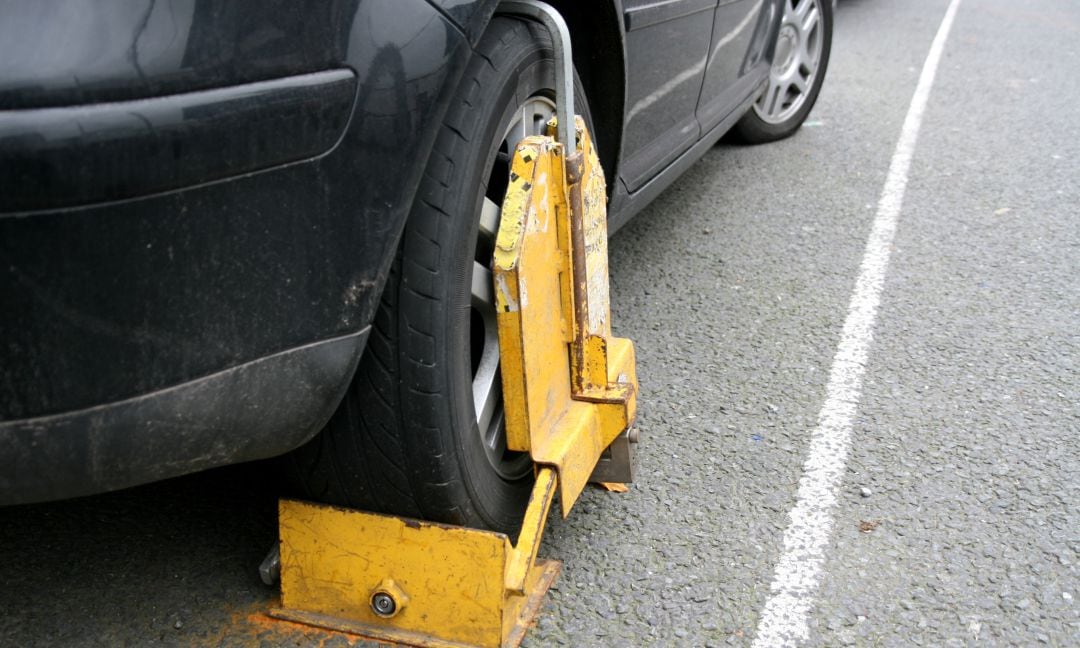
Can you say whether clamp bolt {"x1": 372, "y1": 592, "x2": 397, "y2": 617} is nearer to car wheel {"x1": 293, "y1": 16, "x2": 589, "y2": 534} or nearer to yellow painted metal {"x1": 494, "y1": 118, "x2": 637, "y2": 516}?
car wheel {"x1": 293, "y1": 16, "x2": 589, "y2": 534}

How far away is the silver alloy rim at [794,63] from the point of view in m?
5.32

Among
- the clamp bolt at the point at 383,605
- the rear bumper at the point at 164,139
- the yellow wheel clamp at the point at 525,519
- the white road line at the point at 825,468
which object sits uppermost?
the rear bumper at the point at 164,139

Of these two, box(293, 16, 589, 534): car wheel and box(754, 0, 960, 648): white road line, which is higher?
box(293, 16, 589, 534): car wheel

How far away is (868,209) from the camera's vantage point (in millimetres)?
4730

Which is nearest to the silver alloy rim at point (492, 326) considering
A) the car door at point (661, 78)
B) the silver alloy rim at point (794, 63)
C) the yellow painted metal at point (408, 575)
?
the yellow painted metal at point (408, 575)

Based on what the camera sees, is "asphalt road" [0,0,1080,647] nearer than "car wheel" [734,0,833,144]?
Yes

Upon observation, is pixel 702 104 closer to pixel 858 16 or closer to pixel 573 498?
pixel 573 498

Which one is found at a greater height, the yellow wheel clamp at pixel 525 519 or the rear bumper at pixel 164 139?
the rear bumper at pixel 164 139

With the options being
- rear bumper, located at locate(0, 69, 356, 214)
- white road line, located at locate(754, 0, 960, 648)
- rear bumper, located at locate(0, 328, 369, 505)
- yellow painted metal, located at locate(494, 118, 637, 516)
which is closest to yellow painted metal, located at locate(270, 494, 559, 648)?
yellow painted metal, located at locate(494, 118, 637, 516)

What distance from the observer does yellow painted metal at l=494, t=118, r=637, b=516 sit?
2.07m

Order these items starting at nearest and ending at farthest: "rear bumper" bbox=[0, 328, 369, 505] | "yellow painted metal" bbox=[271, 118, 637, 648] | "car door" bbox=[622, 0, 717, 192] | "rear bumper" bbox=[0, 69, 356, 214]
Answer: "rear bumper" bbox=[0, 69, 356, 214] → "rear bumper" bbox=[0, 328, 369, 505] → "yellow painted metal" bbox=[271, 118, 637, 648] → "car door" bbox=[622, 0, 717, 192]

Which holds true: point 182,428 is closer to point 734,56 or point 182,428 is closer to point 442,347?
point 442,347

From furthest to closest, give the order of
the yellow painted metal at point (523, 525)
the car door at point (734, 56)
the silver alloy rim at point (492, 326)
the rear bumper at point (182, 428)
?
the car door at point (734, 56), the silver alloy rim at point (492, 326), the yellow painted metal at point (523, 525), the rear bumper at point (182, 428)

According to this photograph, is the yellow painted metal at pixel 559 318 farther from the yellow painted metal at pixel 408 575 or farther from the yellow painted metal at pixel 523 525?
the yellow painted metal at pixel 408 575
